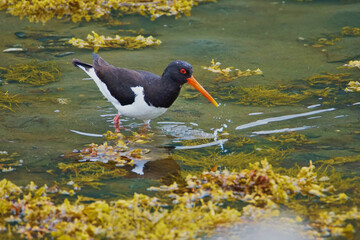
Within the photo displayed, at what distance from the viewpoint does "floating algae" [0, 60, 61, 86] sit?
793cm

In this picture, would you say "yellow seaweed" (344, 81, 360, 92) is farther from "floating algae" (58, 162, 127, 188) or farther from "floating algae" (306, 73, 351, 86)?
"floating algae" (58, 162, 127, 188)

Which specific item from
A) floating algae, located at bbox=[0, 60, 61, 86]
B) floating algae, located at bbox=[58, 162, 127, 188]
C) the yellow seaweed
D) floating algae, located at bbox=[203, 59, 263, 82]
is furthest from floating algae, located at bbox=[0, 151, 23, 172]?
the yellow seaweed

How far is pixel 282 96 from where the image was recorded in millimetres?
7473

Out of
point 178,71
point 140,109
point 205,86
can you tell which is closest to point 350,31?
point 205,86

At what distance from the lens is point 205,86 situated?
791 cm

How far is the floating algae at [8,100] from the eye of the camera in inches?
277

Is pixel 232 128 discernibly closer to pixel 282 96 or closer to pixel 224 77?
pixel 282 96

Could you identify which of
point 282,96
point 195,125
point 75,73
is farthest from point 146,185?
point 75,73

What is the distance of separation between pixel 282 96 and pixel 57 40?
14.2 feet

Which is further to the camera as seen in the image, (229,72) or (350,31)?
(350,31)

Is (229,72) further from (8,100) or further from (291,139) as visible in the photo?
Result: (8,100)

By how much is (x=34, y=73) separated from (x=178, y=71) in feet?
9.37

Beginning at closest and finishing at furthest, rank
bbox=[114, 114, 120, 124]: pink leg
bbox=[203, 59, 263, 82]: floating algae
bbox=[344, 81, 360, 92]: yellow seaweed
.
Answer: bbox=[114, 114, 120, 124]: pink leg < bbox=[344, 81, 360, 92]: yellow seaweed < bbox=[203, 59, 263, 82]: floating algae

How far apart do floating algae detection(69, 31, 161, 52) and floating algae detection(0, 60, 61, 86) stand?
880 millimetres
